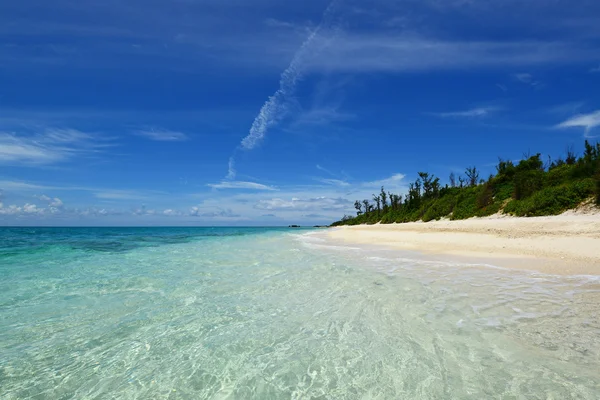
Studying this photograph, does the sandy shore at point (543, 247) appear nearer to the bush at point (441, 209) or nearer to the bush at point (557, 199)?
the bush at point (557, 199)

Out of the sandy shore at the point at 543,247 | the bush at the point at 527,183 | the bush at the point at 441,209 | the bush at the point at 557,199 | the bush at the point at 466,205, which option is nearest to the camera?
the sandy shore at the point at 543,247

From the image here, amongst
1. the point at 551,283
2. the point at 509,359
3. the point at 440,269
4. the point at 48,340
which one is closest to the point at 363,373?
the point at 509,359

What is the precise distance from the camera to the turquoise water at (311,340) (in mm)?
3281

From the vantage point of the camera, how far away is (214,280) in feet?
30.4

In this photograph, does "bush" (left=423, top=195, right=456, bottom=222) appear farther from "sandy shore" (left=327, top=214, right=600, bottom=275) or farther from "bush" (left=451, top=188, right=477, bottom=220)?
"sandy shore" (left=327, top=214, right=600, bottom=275)

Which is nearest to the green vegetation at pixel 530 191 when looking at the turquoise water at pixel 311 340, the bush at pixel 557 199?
the bush at pixel 557 199

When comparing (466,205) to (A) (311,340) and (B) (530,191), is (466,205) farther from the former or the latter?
(A) (311,340)

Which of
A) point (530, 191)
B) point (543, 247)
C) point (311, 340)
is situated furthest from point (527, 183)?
point (311, 340)

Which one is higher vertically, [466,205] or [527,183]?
[527,183]

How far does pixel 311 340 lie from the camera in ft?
14.9

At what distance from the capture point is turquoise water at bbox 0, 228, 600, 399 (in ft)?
10.8

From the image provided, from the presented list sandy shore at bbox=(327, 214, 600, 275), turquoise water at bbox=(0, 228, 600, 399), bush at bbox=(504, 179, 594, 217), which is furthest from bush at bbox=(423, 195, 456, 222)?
turquoise water at bbox=(0, 228, 600, 399)

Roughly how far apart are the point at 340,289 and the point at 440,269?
392 cm

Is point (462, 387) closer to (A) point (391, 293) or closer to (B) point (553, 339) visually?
(B) point (553, 339)
